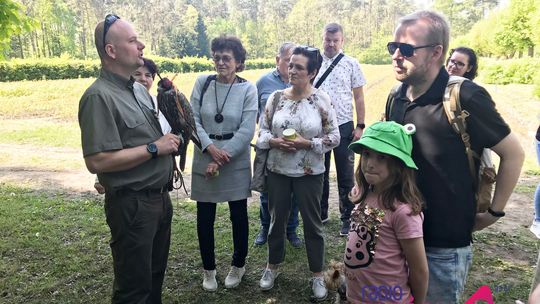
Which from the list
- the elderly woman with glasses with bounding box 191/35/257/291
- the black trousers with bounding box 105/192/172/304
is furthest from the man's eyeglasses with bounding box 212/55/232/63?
the black trousers with bounding box 105/192/172/304

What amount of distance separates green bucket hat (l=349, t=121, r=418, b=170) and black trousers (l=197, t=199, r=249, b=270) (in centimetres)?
176

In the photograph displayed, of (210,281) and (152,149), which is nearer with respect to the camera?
(152,149)

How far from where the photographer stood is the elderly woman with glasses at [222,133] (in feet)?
10.6

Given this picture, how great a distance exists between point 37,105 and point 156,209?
15.8 m

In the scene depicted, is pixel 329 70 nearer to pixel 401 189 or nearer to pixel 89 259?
pixel 401 189

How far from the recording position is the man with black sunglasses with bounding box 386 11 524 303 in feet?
5.64

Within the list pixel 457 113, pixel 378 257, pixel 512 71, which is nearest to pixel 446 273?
pixel 378 257

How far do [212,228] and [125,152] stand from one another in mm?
1379

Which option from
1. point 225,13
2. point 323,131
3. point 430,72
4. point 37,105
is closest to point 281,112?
point 323,131

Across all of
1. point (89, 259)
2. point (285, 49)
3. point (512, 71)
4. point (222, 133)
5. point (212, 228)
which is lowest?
point (89, 259)

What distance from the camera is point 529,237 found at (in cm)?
456

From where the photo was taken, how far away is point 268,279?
3396 mm

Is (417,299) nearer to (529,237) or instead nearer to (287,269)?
(287,269)

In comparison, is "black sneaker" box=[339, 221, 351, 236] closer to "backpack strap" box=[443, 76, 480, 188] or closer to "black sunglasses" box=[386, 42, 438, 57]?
"backpack strap" box=[443, 76, 480, 188]
